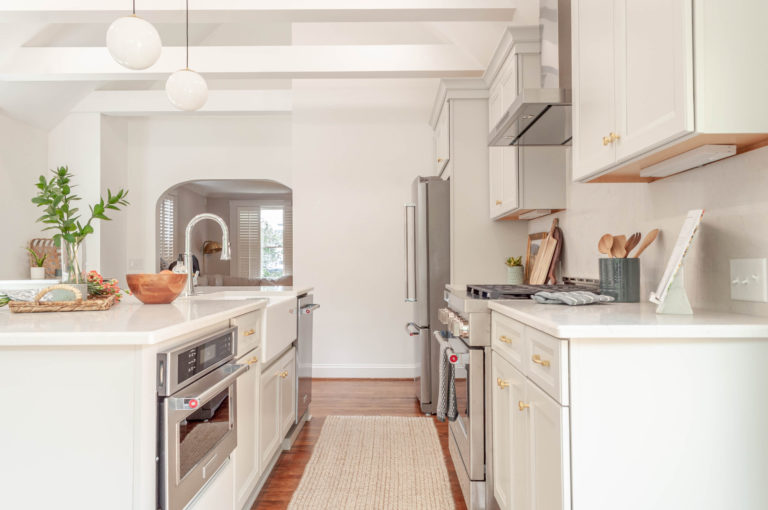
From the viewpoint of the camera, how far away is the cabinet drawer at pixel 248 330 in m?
1.94

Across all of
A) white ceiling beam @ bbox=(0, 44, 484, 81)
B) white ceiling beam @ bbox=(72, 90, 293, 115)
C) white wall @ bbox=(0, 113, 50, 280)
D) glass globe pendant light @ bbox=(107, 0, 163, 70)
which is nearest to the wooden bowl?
glass globe pendant light @ bbox=(107, 0, 163, 70)

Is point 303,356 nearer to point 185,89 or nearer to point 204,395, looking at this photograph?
point 185,89

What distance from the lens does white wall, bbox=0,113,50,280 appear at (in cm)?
491

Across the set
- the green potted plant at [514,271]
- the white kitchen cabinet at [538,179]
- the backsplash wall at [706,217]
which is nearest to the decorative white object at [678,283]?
the backsplash wall at [706,217]

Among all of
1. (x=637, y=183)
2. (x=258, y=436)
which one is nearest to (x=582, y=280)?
(x=637, y=183)

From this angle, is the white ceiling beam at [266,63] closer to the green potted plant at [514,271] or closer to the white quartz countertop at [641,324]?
the green potted plant at [514,271]

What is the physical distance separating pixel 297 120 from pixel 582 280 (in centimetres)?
339

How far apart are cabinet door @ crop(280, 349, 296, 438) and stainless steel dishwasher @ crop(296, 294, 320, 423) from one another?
0.09 m

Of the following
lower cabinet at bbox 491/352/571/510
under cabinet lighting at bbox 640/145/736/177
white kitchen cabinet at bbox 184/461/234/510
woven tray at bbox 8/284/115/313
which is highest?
under cabinet lighting at bbox 640/145/736/177

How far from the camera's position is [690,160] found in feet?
5.05

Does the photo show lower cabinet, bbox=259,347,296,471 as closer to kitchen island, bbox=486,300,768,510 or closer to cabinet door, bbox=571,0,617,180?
kitchen island, bbox=486,300,768,510

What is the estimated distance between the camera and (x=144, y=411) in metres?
1.25

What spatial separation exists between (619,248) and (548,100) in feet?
2.08

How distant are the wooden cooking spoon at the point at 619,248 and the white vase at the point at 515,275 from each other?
1416 mm
